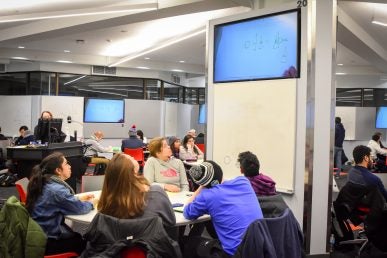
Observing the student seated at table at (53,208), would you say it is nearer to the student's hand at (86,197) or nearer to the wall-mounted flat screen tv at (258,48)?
the student's hand at (86,197)

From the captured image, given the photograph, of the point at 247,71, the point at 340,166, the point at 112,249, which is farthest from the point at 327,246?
the point at 340,166

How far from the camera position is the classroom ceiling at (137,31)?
5.73 meters

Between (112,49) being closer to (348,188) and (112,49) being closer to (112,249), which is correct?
(348,188)

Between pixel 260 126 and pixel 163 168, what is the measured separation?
114cm

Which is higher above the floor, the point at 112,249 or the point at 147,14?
→ the point at 147,14

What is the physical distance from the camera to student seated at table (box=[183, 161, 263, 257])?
97.8 inches

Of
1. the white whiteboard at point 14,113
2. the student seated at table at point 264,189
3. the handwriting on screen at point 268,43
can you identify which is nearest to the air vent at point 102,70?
the white whiteboard at point 14,113

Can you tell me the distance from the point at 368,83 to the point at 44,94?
10083mm

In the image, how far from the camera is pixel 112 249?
6.86ft

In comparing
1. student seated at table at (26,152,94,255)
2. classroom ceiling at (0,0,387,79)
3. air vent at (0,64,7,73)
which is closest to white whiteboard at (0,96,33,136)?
air vent at (0,64,7,73)

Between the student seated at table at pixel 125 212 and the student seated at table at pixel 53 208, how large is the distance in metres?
0.45

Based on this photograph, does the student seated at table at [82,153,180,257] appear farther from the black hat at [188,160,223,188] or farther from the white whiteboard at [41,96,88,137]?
the white whiteboard at [41,96,88,137]

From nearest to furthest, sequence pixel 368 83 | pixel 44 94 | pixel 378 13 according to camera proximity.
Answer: pixel 378 13, pixel 44 94, pixel 368 83

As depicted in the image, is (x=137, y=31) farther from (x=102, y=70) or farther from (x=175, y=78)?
(x=175, y=78)
